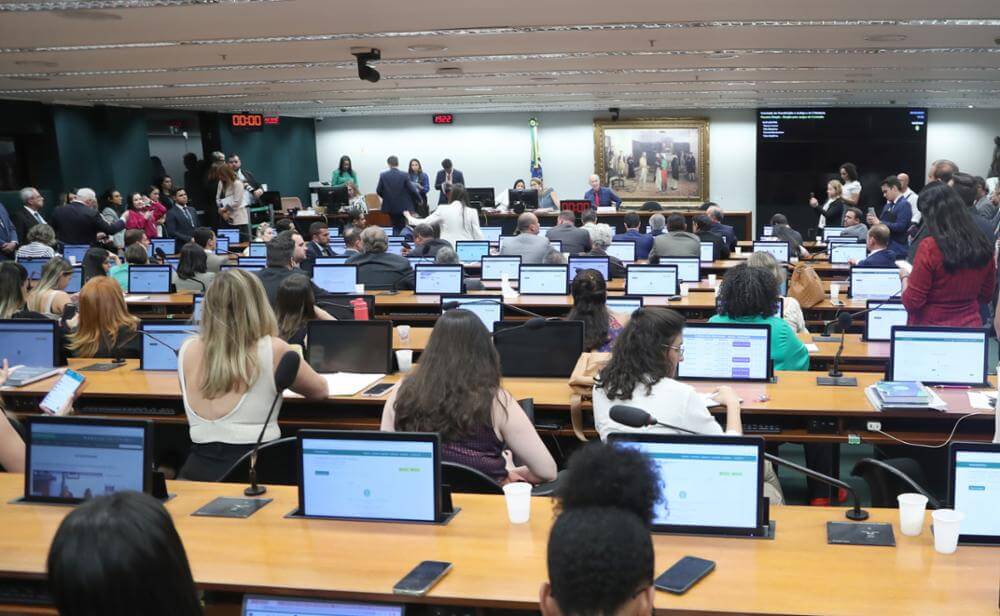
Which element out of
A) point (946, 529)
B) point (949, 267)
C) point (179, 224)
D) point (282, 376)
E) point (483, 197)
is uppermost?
point (483, 197)

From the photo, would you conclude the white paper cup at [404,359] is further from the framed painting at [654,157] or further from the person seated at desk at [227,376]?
the framed painting at [654,157]

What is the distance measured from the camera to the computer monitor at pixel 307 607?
236cm

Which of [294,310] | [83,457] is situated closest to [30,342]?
[294,310]

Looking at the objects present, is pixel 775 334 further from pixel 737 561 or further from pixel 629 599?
pixel 629 599

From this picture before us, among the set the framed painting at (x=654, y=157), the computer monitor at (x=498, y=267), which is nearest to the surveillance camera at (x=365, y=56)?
the computer monitor at (x=498, y=267)

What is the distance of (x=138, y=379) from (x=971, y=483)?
4.20 metres

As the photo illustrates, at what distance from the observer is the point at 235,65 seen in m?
10.6

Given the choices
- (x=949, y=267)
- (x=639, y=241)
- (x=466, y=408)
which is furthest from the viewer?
(x=639, y=241)

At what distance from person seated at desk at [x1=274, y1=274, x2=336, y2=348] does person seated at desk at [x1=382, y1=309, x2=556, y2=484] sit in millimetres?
1949

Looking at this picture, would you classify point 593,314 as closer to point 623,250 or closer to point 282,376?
point 282,376

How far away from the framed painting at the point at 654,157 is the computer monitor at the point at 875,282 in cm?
1282

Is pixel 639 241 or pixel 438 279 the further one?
pixel 639 241

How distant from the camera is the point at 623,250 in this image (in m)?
10.3

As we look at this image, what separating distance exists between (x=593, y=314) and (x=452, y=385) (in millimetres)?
1948
